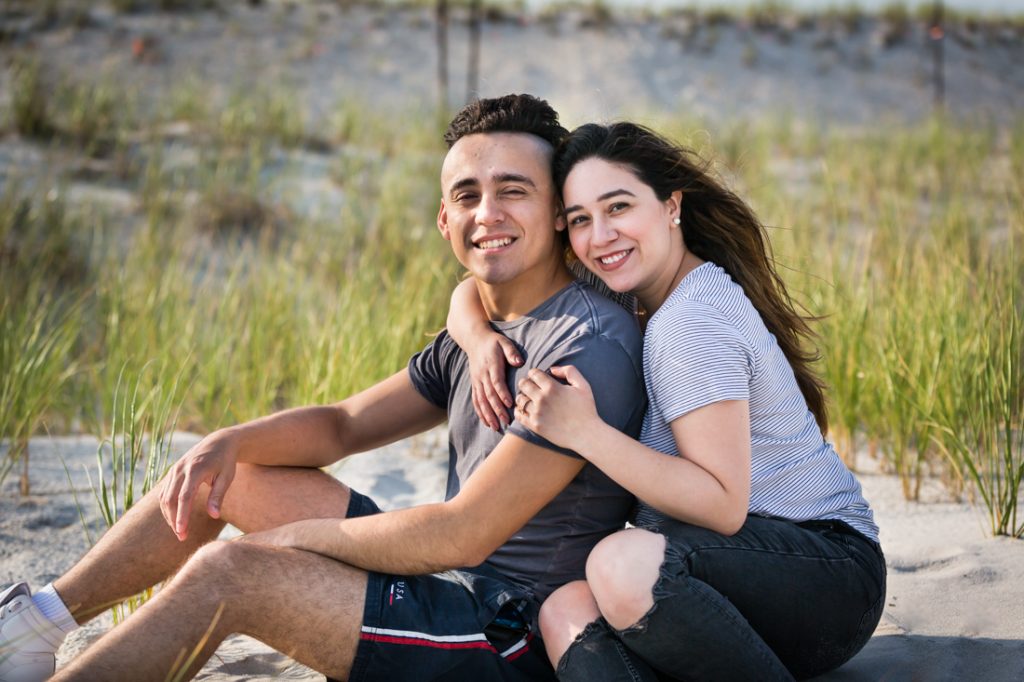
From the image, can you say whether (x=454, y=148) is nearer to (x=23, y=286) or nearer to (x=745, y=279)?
(x=745, y=279)

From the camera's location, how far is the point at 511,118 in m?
2.38

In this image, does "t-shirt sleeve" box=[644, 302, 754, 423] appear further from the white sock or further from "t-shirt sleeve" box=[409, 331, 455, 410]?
the white sock

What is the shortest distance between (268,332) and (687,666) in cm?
317

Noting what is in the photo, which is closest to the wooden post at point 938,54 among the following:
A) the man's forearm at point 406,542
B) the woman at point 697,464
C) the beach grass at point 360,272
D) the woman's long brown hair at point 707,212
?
the beach grass at point 360,272

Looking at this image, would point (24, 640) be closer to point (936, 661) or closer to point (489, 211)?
point (489, 211)

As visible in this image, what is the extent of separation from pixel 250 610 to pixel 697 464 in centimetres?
91

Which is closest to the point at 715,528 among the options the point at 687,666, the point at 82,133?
the point at 687,666

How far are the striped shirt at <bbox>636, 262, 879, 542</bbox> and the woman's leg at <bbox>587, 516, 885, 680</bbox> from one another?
0.23 feet

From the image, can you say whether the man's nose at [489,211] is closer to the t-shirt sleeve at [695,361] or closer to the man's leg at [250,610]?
the t-shirt sleeve at [695,361]

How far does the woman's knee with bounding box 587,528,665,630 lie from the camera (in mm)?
1860

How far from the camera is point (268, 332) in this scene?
4.65m

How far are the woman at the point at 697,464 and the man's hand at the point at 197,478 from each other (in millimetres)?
616

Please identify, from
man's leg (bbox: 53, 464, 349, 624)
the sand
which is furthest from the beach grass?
man's leg (bbox: 53, 464, 349, 624)

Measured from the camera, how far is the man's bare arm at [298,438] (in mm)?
2266
